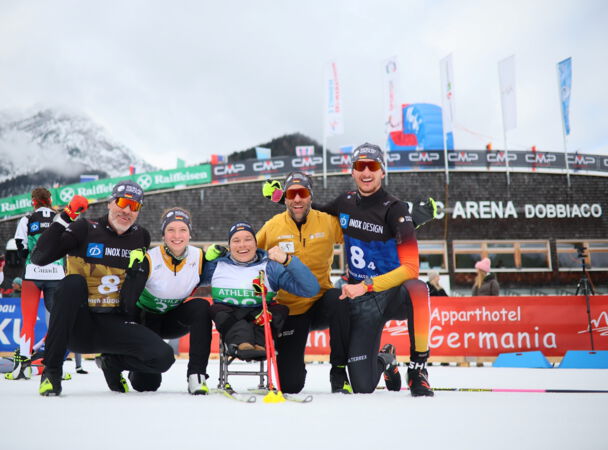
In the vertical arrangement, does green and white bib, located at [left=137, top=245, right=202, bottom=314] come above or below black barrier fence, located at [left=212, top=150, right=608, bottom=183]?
below

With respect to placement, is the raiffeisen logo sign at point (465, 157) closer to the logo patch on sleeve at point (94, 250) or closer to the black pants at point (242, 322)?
the black pants at point (242, 322)

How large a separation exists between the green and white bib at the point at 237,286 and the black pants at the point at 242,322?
6 cm

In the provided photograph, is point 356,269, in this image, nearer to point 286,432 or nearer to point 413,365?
point 413,365

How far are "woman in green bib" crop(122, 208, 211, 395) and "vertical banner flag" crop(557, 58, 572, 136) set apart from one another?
21.8m

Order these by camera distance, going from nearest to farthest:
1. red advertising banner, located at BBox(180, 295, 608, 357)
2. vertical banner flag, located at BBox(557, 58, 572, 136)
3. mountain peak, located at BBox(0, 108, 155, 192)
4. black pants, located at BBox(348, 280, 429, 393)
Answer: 1. black pants, located at BBox(348, 280, 429, 393)
2. red advertising banner, located at BBox(180, 295, 608, 357)
3. vertical banner flag, located at BBox(557, 58, 572, 136)
4. mountain peak, located at BBox(0, 108, 155, 192)

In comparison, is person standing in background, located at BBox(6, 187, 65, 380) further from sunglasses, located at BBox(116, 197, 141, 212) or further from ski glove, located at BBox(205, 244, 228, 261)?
ski glove, located at BBox(205, 244, 228, 261)

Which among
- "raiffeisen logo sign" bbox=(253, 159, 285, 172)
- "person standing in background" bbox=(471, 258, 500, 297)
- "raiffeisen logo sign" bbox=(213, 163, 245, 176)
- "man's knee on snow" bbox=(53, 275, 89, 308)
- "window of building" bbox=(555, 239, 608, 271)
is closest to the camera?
"man's knee on snow" bbox=(53, 275, 89, 308)

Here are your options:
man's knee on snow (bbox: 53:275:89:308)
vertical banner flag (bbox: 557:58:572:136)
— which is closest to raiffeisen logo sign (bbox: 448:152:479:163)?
vertical banner flag (bbox: 557:58:572:136)

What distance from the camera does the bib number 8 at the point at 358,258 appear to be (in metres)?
4.30

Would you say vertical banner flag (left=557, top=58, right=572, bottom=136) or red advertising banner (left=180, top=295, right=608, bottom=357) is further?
vertical banner flag (left=557, top=58, right=572, bottom=136)

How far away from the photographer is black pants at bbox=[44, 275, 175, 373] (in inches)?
145

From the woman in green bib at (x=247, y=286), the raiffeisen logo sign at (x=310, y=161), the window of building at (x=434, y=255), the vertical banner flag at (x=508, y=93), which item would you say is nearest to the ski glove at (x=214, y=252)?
the woman in green bib at (x=247, y=286)

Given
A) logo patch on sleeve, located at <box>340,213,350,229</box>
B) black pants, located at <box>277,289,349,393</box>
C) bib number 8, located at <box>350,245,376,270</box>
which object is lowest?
black pants, located at <box>277,289,349,393</box>

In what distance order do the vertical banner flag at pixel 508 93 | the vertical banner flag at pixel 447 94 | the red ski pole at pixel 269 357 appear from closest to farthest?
the red ski pole at pixel 269 357 → the vertical banner flag at pixel 447 94 → the vertical banner flag at pixel 508 93
